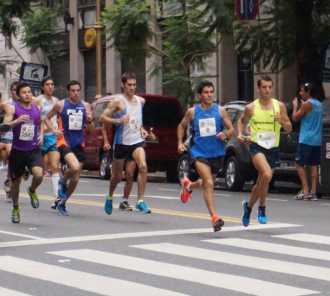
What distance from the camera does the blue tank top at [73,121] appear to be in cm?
1488

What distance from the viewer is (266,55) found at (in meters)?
23.8

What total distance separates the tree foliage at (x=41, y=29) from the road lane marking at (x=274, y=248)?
94.0 feet

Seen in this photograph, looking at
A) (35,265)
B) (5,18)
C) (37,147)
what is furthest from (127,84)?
(5,18)

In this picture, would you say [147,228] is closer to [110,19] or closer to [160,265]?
[160,265]

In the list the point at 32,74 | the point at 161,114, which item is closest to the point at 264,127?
the point at 161,114

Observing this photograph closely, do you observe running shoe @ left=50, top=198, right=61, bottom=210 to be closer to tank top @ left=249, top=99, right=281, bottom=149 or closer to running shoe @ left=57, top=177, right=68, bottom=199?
running shoe @ left=57, top=177, right=68, bottom=199

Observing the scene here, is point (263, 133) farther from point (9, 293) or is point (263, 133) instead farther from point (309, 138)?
point (309, 138)

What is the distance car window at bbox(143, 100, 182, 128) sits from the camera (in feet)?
77.8

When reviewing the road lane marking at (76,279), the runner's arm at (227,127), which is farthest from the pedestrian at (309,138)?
the road lane marking at (76,279)

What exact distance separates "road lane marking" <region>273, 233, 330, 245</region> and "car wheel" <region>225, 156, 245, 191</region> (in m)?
7.96

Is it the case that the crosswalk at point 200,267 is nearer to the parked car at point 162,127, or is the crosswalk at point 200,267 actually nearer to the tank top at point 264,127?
the tank top at point 264,127

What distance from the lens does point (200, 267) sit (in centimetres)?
943

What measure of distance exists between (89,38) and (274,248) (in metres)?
28.2

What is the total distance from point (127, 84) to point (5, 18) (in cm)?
1824
